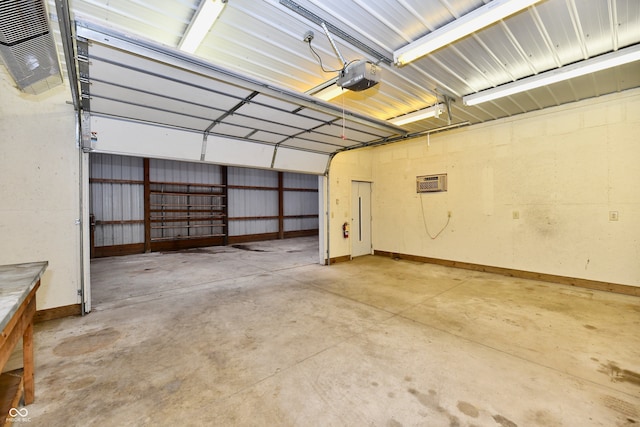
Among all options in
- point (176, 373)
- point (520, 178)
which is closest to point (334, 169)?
point (520, 178)

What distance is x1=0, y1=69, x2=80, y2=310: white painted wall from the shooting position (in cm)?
323

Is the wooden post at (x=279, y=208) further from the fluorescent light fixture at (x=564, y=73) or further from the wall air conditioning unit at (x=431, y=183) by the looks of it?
the fluorescent light fixture at (x=564, y=73)

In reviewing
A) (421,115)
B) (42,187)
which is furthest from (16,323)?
(421,115)

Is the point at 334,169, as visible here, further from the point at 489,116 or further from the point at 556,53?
the point at 556,53

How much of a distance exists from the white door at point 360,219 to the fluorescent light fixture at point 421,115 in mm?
2651

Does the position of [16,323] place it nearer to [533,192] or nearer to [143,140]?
[143,140]

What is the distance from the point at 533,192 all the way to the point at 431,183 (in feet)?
6.45

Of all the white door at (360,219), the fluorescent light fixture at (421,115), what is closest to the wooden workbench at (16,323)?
the fluorescent light fixture at (421,115)

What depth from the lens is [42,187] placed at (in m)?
3.42

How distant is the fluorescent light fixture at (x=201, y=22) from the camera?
221cm

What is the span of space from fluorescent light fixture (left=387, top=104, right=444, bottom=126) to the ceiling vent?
4.59 metres

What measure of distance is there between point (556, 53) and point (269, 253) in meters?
7.53

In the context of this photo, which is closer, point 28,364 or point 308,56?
point 28,364

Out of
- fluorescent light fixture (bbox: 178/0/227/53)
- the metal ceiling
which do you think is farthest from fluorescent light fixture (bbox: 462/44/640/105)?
fluorescent light fixture (bbox: 178/0/227/53)
